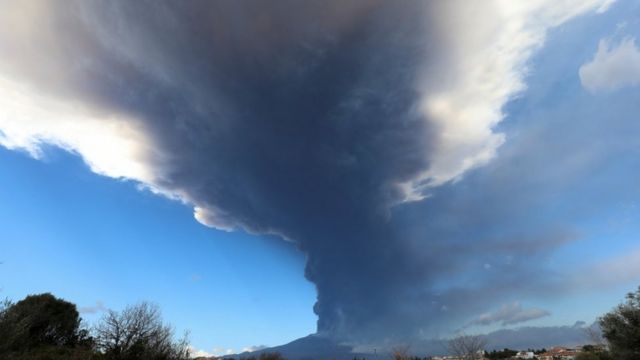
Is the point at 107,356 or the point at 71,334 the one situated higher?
the point at 71,334

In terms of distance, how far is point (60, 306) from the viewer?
70.4 meters

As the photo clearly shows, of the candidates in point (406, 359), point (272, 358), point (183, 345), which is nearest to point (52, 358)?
point (183, 345)

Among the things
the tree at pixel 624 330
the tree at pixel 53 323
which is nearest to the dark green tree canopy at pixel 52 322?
the tree at pixel 53 323

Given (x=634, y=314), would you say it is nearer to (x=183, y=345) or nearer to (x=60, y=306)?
(x=183, y=345)

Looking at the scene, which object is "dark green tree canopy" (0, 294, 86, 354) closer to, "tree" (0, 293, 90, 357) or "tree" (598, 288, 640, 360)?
"tree" (0, 293, 90, 357)

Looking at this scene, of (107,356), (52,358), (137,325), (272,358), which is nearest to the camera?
(52,358)

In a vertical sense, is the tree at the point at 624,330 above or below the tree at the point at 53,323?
below

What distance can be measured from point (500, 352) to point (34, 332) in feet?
331

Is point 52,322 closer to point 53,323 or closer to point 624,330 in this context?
point 53,323

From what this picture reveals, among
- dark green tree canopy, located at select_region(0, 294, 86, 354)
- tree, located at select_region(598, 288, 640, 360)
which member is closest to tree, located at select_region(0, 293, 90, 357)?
dark green tree canopy, located at select_region(0, 294, 86, 354)

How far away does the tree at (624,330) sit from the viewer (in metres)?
40.3

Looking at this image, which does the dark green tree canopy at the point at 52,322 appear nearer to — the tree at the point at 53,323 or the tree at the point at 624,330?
the tree at the point at 53,323

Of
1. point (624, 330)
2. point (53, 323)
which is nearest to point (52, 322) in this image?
point (53, 323)

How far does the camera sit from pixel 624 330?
41156mm
